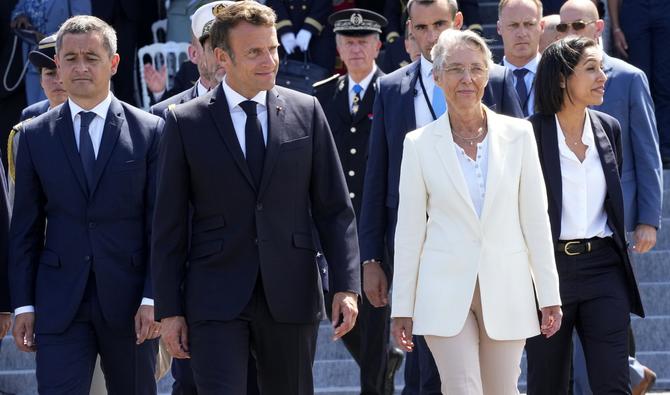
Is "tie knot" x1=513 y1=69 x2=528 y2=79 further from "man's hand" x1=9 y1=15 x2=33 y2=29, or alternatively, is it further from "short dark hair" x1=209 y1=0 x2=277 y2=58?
"man's hand" x1=9 y1=15 x2=33 y2=29

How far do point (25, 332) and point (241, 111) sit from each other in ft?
4.53

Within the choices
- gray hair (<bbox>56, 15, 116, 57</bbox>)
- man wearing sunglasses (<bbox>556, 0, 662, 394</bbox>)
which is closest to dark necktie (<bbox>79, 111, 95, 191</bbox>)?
gray hair (<bbox>56, 15, 116, 57</bbox>)

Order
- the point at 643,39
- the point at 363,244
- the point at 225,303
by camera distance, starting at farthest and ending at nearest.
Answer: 1. the point at 643,39
2. the point at 363,244
3. the point at 225,303

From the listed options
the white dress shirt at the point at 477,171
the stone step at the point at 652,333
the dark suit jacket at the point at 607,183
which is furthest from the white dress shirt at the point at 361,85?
the white dress shirt at the point at 477,171

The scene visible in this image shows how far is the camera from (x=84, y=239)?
6379 mm

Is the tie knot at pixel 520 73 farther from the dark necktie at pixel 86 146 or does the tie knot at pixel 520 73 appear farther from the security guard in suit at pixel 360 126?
the dark necktie at pixel 86 146

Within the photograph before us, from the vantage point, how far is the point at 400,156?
7.15 m

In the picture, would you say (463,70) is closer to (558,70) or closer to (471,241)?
(471,241)

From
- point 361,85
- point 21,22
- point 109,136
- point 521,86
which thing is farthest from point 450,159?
point 21,22

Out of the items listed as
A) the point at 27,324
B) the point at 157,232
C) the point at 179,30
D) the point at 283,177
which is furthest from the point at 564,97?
the point at 179,30

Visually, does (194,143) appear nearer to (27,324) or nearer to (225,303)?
(225,303)

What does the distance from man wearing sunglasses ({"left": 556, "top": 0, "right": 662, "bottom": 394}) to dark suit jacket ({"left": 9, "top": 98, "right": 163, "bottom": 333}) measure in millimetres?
2381

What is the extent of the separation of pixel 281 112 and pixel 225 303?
0.79 m

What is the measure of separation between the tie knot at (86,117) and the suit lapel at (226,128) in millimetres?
858
